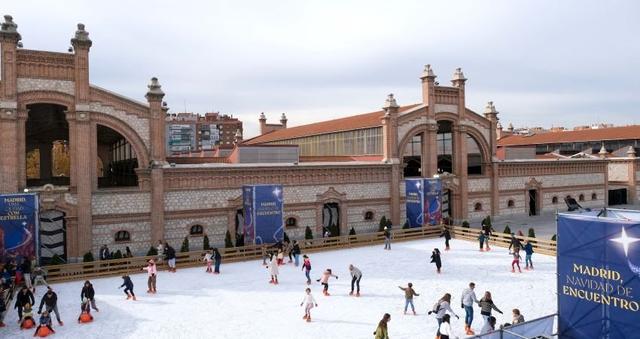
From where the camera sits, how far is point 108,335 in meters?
15.4

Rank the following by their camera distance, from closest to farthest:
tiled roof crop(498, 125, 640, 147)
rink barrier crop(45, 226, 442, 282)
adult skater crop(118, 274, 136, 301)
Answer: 1. adult skater crop(118, 274, 136, 301)
2. rink barrier crop(45, 226, 442, 282)
3. tiled roof crop(498, 125, 640, 147)

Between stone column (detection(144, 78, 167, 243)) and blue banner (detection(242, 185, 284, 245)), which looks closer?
stone column (detection(144, 78, 167, 243))

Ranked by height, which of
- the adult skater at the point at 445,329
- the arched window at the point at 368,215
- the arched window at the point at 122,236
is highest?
the arched window at the point at 368,215

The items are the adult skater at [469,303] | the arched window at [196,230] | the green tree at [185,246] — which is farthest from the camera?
the arched window at [196,230]

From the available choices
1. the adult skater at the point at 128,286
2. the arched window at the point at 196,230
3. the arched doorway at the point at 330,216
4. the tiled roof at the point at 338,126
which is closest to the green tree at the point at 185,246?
the arched window at the point at 196,230

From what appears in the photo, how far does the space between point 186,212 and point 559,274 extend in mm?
21288

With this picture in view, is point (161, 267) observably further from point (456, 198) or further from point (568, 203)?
point (568, 203)

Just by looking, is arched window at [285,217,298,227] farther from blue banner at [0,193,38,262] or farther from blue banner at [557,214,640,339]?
blue banner at [557,214,640,339]

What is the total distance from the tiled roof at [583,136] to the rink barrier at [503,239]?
33.6 m

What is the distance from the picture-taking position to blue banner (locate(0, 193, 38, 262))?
22.5 meters

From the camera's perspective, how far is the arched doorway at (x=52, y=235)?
2544 centimetres

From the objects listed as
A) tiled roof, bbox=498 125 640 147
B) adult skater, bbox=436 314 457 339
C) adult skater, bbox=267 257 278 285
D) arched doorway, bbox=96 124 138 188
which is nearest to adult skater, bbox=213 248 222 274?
adult skater, bbox=267 257 278 285

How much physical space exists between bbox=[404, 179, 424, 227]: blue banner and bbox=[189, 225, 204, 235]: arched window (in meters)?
14.7

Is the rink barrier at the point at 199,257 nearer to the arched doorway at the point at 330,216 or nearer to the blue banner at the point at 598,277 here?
the arched doorway at the point at 330,216
